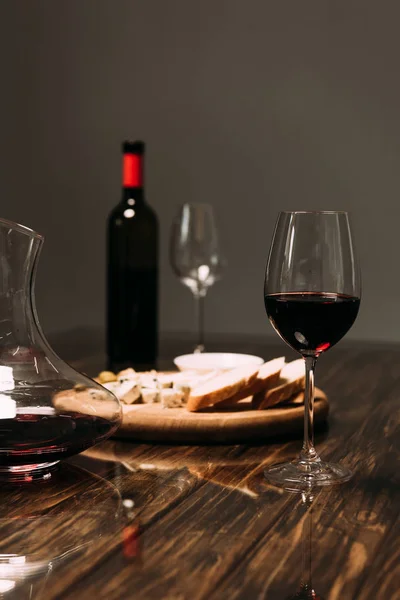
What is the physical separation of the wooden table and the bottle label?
0.73m

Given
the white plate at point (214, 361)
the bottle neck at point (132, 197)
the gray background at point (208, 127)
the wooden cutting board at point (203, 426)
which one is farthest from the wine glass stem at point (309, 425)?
the gray background at point (208, 127)

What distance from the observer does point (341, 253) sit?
0.89m

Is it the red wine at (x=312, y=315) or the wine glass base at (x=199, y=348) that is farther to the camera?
the wine glass base at (x=199, y=348)

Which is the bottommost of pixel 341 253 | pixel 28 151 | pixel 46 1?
pixel 341 253

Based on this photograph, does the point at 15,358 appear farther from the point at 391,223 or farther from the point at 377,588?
the point at 391,223

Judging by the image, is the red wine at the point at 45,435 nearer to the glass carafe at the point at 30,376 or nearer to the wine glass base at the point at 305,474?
the glass carafe at the point at 30,376

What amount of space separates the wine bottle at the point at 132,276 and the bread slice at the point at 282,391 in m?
0.54

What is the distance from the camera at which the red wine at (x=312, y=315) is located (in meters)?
0.91

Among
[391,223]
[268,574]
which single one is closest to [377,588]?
[268,574]

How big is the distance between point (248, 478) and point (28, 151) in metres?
3.76

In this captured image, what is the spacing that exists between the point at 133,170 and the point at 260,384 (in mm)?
694

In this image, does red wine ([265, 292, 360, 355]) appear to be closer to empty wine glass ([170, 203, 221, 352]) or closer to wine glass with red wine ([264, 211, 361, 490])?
wine glass with red wine ([264, 211, 361, 490])

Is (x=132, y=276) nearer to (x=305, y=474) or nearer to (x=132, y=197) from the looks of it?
(x=132, y=197)

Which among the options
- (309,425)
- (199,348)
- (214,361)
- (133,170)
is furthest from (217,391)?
(199,348)
